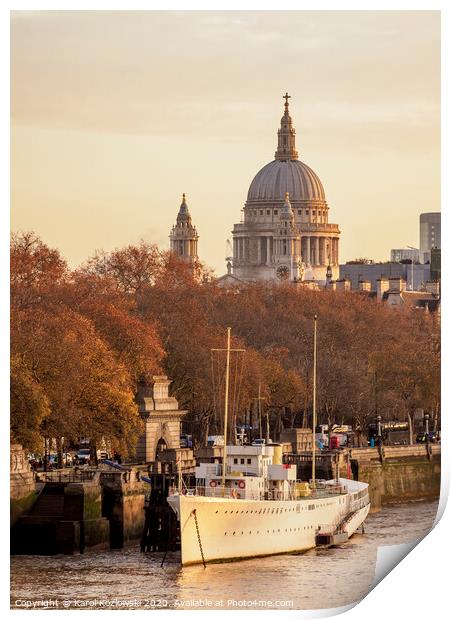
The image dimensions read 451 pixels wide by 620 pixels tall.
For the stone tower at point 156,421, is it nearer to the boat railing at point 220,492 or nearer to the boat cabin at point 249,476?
the boat cabin at point 249,476

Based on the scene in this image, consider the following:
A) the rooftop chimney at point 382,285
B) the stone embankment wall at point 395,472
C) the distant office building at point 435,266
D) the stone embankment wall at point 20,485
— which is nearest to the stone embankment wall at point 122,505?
the stone embankment wall at point 20,485

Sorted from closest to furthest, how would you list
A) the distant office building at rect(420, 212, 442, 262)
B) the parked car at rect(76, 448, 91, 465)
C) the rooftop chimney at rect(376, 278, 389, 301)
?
the distant office building at rect(420, 212, 442, 262), the parked car at rect(76, 448, 91, 465), the rooftop chimney at rect(376, 278, 389, 301)

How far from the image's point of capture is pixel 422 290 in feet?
621

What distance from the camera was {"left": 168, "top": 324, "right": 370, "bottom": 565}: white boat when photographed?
2381 inches

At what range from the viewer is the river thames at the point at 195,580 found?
49219mm

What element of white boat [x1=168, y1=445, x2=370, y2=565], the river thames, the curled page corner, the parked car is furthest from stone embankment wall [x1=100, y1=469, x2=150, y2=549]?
the curled page corner

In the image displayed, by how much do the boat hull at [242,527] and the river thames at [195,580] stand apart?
493 millimetres

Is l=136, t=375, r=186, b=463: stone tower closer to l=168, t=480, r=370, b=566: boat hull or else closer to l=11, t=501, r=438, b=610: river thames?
l=168, t=480, r=370, b=566: boat hull

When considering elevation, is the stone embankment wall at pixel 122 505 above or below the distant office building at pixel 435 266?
below

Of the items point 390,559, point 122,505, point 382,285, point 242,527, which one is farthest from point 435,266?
point 390,559

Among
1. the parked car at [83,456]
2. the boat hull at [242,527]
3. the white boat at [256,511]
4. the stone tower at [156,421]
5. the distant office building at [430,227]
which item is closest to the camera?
the distant office building at [430,227]
